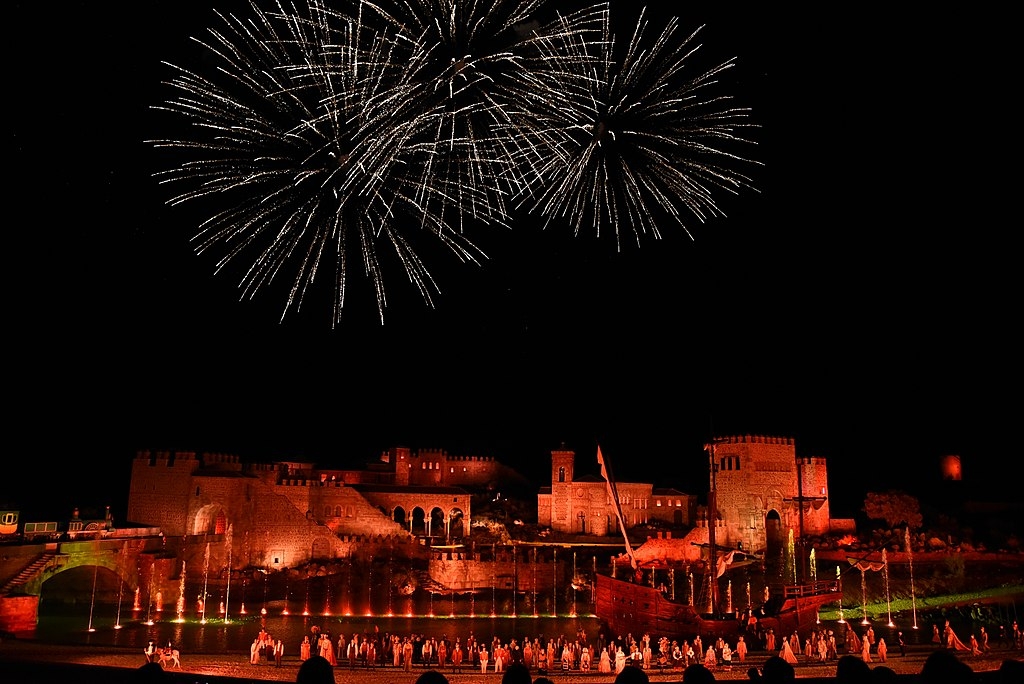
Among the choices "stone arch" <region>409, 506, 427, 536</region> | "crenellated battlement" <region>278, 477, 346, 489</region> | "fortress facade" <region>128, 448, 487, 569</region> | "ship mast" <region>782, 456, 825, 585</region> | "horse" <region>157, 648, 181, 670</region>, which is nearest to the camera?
"horse" <region>157, 648, 181, 670</region>

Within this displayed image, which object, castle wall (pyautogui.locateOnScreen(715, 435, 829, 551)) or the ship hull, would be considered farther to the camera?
castle wall (pyautogui.locateOnScreen(715, 435, 829, 551))

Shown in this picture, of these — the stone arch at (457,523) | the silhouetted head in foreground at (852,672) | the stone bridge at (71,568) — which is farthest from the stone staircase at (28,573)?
the silhouetted head in foreground at (852,672)

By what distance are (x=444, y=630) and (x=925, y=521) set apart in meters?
28.3

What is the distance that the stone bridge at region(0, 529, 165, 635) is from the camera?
70.9ft

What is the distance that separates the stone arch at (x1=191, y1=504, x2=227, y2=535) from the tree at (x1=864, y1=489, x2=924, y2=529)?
109 ft

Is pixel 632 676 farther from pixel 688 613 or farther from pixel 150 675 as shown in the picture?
pixel 688 613

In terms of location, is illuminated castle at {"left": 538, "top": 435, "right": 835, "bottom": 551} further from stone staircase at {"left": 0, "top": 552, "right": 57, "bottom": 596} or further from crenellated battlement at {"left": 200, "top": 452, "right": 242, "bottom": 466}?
stone staircase at {"left": 0, "top": 552, "right": 57, "bottom": 596}

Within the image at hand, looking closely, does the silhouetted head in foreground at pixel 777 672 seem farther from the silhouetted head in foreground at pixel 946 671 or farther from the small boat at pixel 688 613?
the small boat at pixel 688 613

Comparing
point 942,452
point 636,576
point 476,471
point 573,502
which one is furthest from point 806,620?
point 942,452

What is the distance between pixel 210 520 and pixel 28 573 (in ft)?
41.0

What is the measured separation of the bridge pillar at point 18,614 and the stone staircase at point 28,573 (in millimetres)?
677

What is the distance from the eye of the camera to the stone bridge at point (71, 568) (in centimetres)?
2161

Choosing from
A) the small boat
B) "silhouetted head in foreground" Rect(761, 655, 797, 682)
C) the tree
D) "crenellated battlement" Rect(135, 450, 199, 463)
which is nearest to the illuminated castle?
the tree

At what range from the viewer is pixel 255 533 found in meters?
35.5
